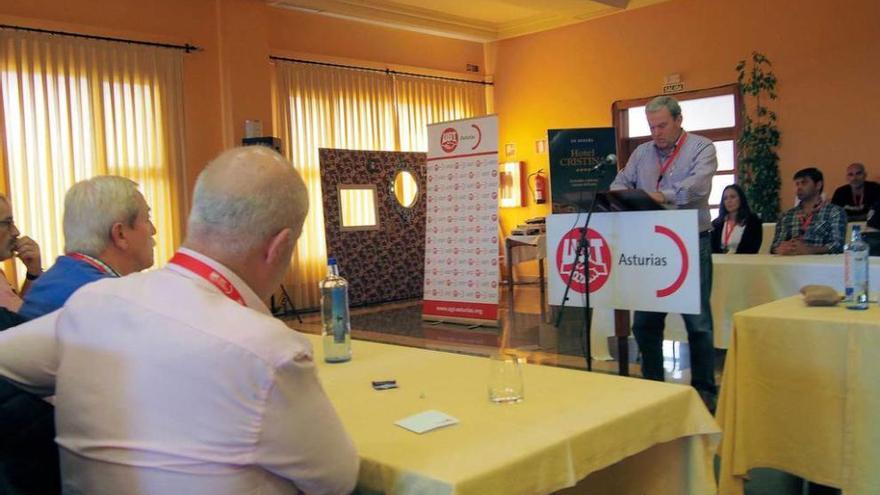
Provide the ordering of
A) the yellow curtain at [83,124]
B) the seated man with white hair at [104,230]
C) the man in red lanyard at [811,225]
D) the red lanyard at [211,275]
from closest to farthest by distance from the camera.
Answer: the red lanyard at [211,275]
the seated man with white hair at [104,230]
the man in red lanyard at [811,225]
the yellow curtain at [83,124]

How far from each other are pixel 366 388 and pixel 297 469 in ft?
2.22

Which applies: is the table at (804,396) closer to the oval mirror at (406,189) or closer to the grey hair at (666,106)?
the grey hair at (666,106)

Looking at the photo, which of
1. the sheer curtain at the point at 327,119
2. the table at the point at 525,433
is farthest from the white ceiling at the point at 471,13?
the table at the point at 525,433

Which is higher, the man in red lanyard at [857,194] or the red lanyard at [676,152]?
the red lanyard at [676,152]

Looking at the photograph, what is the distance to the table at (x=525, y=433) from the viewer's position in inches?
50.9

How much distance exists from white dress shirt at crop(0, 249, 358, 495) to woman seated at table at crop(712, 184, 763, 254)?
5.42 meters

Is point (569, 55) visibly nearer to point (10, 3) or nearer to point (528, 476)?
point (10, 3)

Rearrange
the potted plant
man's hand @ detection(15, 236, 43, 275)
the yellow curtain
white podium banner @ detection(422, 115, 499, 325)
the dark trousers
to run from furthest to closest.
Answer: the potted plant
the yellow curtain
white podium banner @ detection(422, 115, 499, 325)
the dark trousers
man's hand @ detection(15, 236, 43, 275)

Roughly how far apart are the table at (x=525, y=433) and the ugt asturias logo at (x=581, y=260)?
1649 mm

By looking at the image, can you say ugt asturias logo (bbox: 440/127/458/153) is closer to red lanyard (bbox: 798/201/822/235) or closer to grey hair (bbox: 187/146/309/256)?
red lanyard (bbox: 798/201/822/235)

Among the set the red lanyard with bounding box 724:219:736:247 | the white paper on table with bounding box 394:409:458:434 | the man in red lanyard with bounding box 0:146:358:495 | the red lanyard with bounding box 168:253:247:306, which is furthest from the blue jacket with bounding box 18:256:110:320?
the red lanyard with bounding box 724:219:736:247

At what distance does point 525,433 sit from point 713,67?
831cm

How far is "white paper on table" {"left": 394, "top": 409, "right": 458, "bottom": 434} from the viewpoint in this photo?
57.5 inches

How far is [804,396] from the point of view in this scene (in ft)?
8.36
